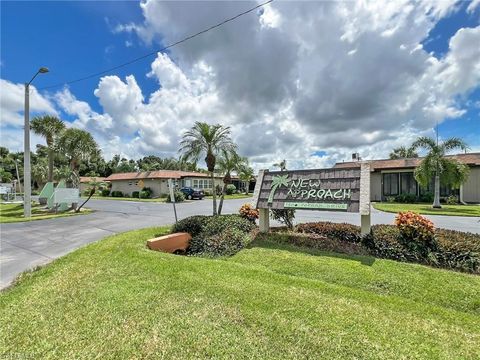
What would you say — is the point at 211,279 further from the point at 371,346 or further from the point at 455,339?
the point at 455,339

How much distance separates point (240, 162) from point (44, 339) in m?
9.08

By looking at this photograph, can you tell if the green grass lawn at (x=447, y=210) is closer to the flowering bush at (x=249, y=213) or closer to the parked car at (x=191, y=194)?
the flowering bush at (x=249, y=213)

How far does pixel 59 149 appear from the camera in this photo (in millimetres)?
22109

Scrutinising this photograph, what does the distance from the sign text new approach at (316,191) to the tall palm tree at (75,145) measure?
18582 millimetres

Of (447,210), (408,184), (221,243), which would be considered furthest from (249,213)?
(408,184)

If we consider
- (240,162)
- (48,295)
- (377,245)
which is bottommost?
(48,295)

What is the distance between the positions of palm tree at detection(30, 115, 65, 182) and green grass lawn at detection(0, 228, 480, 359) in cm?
1976

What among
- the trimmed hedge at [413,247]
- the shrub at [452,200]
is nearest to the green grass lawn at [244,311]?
the trimmed hedge at [413,247]

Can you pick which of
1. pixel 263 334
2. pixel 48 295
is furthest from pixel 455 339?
pixel 48 295

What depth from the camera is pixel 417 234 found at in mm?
6242

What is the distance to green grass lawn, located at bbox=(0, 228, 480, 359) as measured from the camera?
3.14m

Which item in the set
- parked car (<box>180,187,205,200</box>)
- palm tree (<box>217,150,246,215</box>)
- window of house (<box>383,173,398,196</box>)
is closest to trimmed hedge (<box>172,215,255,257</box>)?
palm tree (<box>217,150,246,215</box>)

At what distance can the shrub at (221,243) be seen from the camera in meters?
7.41

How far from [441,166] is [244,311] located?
2192cm
